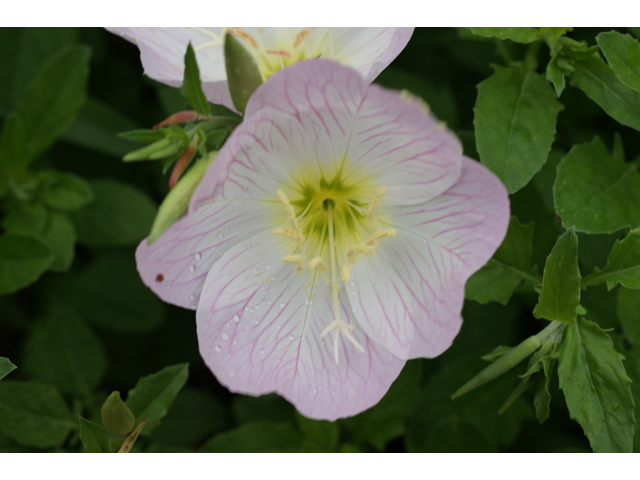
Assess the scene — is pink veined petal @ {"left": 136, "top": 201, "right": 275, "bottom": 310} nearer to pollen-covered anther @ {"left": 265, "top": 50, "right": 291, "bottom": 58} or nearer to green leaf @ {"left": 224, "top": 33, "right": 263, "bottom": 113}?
green leaf @ {"left": 224, "top": 33, "right": 263, "bottom": 113}

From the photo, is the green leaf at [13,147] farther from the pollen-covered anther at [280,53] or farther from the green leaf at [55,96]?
the pollen-covered anther at [280,53]

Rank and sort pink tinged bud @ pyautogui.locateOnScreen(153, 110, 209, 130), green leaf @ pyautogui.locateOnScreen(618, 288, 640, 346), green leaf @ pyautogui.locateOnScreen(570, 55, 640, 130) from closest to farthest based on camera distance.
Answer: pink tinged bud @ pyautogui.locateOnScreen(153, 110, 209, 130) < green leaf @ pyautogui.locateOnScreen(570, 55, 640, 130) < green leaf @ pyautogui.locateOnScreen(618, 288, 640, 346)

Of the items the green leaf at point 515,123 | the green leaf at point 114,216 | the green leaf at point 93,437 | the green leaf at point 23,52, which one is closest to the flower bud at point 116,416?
the green leaf at point 93,437

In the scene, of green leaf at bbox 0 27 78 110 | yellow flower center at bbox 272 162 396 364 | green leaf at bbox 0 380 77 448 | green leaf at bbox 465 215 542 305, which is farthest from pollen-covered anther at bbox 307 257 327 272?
green leaf at bbox 0 27 78 110

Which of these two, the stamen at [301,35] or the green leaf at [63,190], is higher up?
the stamen at [301,35]

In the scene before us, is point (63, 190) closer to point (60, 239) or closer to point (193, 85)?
point (60, 239)
